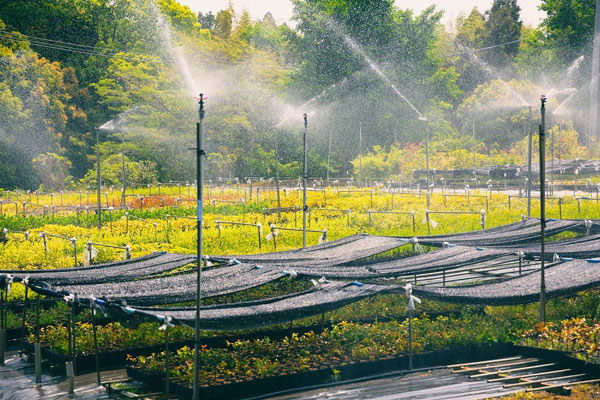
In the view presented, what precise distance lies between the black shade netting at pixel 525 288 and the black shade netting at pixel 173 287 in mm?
3556

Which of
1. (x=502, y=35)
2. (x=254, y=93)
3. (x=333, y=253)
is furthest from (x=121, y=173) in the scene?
(x=502, y=35)

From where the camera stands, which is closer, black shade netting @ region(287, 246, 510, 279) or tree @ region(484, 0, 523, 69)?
black shade netting @ region(287, 246, 510, 279)

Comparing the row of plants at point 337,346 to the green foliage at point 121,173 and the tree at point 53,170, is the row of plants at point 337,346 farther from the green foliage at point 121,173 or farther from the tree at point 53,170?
the tree at point 53,170

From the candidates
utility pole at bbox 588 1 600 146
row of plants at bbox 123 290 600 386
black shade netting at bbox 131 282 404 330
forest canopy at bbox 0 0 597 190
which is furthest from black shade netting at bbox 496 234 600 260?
utility pole at bbox 588 1 600 146

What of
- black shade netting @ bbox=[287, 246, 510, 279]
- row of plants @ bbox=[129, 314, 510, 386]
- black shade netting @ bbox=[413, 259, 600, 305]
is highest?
black shade netting @ bbox=[287, 246, 510, 279]

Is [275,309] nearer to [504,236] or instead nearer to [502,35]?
[504,236]

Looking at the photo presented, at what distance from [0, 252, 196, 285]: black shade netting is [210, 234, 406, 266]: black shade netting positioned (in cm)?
116

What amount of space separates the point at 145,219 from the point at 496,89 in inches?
1557

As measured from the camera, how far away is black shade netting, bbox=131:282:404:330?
1299 cm

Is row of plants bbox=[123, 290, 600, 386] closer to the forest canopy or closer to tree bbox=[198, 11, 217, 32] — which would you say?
the forest canopy

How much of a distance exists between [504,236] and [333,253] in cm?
576

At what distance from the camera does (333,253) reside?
21.1 m

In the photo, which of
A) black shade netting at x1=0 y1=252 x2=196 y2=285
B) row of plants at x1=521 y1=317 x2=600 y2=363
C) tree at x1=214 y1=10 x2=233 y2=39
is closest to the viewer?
row of plants at x1=521 y1=317 x2=600 y2=363

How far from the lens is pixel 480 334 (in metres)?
15.4
